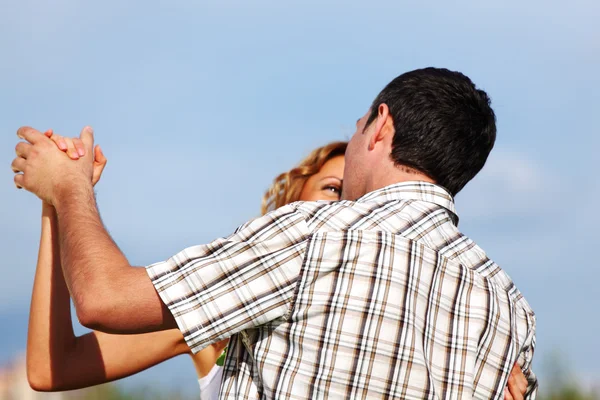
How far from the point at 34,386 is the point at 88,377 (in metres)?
0.22

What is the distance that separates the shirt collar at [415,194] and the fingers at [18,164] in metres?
1.24

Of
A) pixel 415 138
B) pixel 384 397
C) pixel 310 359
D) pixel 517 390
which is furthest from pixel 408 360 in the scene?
pixel 415 138

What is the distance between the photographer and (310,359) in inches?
78.4

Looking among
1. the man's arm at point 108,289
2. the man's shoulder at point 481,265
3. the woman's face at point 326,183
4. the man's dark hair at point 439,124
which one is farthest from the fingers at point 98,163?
the woman's face at point 326,183

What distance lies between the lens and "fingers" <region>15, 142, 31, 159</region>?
2.64 m

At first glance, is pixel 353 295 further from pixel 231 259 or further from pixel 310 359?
pixel 231 259

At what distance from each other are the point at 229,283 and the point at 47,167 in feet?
3.00

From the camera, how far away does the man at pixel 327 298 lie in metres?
1.96

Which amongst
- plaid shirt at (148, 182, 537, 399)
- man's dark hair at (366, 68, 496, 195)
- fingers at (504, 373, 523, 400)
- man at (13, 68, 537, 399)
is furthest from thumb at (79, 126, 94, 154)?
fingers at (504, 373, 523, 400)

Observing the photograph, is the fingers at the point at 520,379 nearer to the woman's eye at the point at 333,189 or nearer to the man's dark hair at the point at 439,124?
the man's dark hair at the point at 439,124

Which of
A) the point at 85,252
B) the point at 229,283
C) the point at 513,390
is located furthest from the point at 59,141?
the point at 513,390

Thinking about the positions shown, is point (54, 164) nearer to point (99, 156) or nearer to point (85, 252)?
point (99, 156)

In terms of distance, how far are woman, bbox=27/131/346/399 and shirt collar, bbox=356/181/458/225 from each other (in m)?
1.07

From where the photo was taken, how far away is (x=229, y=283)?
6.49 ft
